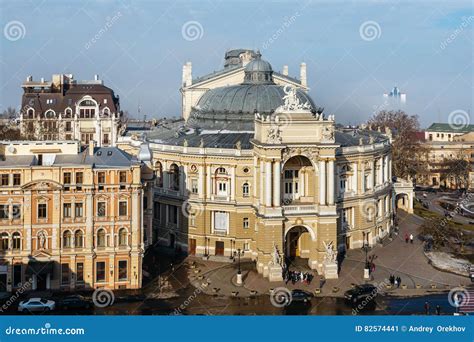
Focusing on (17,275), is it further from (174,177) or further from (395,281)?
(395,281)

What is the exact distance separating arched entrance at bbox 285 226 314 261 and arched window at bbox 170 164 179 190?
13719 mm

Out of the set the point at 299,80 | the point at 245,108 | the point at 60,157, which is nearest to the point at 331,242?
the point at 245,108

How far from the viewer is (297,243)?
7300 centimetres

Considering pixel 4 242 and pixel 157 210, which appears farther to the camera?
pixel 157 210

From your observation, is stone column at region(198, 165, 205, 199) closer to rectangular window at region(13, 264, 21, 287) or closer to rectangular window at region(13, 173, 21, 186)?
rectangular window at region(13, 173, 21, 186)

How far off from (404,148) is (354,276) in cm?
6551

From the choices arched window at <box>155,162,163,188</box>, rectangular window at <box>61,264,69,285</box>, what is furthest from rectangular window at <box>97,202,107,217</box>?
arched window at <box>155,162,163,188</box>

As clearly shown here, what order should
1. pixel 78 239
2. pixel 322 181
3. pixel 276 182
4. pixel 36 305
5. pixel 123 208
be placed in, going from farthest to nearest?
pixel 322 181 < pixel 276 182 < pixel 123 208 < pixel 78 239 < pixel 36 305

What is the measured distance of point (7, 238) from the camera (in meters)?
59.4

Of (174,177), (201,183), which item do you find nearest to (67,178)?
(201,183)

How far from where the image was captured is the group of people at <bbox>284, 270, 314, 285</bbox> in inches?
2576

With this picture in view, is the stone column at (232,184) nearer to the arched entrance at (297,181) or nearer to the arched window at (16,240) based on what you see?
the arched entrance at (297,181)

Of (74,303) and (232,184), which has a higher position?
(232,184)

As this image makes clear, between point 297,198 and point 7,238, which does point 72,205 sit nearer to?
point 7,238
